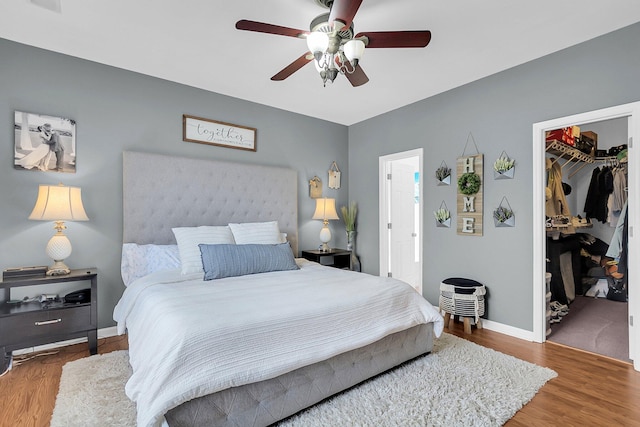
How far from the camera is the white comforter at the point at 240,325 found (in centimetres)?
145

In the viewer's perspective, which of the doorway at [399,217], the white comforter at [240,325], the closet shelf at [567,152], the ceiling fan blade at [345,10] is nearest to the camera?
the white comforter at [240,325]

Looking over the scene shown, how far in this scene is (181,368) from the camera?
4.71ft

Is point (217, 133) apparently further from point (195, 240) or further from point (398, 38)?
point (398, 38)

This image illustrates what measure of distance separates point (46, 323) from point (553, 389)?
3760mm

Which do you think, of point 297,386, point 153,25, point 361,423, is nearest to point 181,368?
point 297,386

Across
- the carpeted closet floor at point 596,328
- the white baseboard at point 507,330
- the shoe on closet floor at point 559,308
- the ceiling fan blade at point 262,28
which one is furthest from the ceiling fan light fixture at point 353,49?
the shoe on closet floor at point 559,308

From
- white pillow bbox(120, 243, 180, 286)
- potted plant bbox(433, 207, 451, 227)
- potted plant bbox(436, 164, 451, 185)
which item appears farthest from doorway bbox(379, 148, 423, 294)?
white pillow bbox(120, 243, 180, 286)

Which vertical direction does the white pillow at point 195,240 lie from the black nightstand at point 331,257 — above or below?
above

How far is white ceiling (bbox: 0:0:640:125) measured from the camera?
7.31 ft

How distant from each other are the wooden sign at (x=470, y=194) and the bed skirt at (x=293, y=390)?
159 centimetres

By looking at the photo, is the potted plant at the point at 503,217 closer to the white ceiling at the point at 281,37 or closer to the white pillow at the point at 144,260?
the white ceiling at the point at 281,37

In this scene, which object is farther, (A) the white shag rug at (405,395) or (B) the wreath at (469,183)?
(B) the wreath at (469,183)

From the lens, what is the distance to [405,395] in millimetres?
2031

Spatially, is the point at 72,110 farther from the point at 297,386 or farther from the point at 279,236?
the point at 297,386
